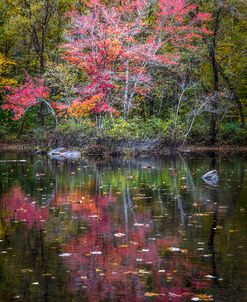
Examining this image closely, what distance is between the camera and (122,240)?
29.1 feet

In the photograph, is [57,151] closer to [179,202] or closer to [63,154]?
[63,154]

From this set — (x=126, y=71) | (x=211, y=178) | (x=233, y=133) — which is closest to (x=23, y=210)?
(x=211, y=178)

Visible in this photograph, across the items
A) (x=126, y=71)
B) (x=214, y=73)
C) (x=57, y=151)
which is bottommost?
(x=57, y=151)

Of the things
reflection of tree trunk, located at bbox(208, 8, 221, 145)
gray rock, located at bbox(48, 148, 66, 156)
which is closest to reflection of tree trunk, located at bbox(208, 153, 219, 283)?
gray rock, located at bbox(48, 148, 66, 156)

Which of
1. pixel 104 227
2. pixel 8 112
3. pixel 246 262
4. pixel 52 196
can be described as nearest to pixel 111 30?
pixel 8 112

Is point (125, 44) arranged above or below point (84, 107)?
above

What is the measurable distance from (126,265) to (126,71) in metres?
23.1

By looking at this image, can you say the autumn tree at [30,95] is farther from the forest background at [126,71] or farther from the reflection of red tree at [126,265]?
the reflection of red tree at [126,265]

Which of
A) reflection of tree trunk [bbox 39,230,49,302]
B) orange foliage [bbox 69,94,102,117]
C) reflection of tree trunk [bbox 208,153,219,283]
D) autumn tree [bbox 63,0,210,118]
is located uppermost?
autumn tree [bbox 63,0,210,118]

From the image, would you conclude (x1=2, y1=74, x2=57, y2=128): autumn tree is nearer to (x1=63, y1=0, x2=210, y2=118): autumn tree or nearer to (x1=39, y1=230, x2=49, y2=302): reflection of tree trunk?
(x1=63, y1=0, x2=210, y2=118): autumn tree

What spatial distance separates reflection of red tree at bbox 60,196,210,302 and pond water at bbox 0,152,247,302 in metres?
0.01

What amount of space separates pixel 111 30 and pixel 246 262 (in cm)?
2260

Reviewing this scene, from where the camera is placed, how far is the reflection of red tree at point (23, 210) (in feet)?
34.9

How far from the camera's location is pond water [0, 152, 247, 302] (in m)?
6.49
